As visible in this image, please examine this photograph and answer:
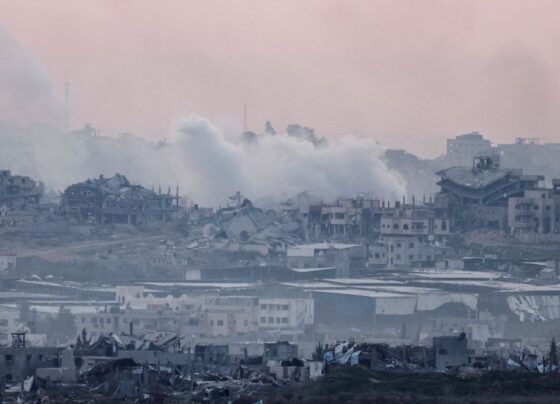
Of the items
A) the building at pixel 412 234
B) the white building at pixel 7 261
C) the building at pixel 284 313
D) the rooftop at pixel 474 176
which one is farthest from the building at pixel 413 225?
the building at pixel 284 313

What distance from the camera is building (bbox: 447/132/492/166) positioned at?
129650 millimetres

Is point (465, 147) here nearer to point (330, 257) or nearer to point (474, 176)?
point (474, 176)

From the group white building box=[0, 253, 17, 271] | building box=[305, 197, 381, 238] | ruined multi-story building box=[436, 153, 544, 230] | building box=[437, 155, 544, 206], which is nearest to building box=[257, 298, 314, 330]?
white building box=[0, 253, 17, 271]

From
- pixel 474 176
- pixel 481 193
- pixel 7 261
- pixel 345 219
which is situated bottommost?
pixel 7 261

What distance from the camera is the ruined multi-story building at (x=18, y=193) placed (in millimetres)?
102625

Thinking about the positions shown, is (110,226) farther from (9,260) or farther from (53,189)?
(53,189)

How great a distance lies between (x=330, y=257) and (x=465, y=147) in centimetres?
3995

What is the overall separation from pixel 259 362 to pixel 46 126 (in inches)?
2983

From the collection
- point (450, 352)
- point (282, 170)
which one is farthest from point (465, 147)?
point (450, 352)

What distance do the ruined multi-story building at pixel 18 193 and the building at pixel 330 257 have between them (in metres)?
10.9

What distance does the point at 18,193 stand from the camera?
104562 millimetres

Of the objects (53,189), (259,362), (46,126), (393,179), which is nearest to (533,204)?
(393,179)

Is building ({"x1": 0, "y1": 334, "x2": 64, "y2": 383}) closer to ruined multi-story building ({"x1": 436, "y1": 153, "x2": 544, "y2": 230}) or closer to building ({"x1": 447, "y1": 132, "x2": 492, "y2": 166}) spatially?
ruined multi-story building ({"x1": 436, "y1": 153, "x2": 544, "y2": 230})

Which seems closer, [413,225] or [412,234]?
[412,234]
